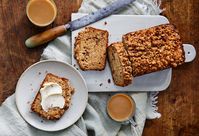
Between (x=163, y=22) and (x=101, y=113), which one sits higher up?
(x=163, y=22)

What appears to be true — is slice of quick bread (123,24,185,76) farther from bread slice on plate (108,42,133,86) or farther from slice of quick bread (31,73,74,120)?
slice of quick bread (31,73,74,120)

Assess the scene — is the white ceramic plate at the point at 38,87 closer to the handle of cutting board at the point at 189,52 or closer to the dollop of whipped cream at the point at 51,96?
the dollop of whipped cream at the point at 51,96

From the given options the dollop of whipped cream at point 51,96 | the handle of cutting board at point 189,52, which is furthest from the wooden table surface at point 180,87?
the dollop of whipped cream at point 51,96

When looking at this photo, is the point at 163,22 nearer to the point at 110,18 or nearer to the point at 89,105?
the point at 110,18

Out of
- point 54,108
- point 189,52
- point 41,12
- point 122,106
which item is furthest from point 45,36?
point 189,52

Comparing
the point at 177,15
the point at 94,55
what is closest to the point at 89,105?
the point at 94,55
